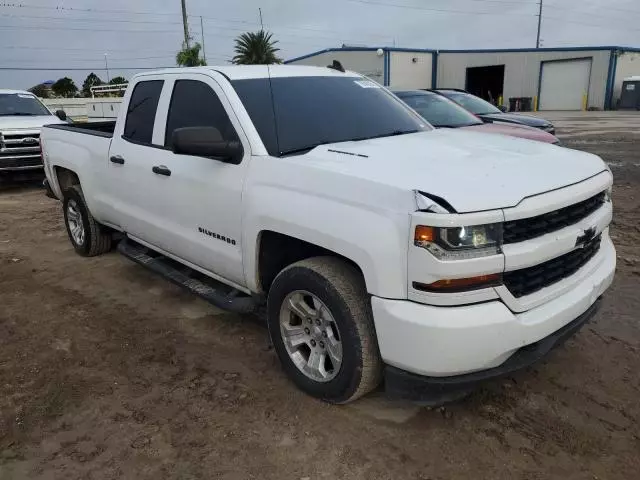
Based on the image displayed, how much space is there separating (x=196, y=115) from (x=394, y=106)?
1.52m

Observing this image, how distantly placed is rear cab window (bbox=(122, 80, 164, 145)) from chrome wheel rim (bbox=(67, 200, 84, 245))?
1644mm

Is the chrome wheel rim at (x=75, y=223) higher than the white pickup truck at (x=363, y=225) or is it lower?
lower

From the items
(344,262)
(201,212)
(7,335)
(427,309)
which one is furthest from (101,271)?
(427,309)

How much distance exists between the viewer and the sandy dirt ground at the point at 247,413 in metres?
2.71

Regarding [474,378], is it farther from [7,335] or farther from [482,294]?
[7,335]

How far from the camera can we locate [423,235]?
2461 mm

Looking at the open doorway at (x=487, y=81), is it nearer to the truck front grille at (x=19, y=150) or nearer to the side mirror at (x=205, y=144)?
the truck front grille at (x=19, y=150)

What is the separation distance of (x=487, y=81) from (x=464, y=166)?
156 ft

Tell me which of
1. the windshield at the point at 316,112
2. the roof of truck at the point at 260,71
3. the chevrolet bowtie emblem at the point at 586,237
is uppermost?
the roof of truck at the point at 260,71

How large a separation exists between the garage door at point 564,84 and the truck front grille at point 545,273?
42.2 meters

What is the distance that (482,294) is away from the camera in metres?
2.51

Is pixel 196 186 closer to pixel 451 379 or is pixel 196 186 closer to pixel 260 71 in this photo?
pixel 260 71

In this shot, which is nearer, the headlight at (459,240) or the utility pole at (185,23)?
the headlight at (459,240)

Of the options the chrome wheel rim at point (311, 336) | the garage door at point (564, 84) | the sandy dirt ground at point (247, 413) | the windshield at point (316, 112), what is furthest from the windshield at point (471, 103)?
the garage door at point (564, 84)
